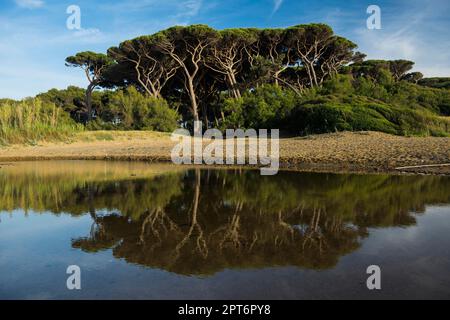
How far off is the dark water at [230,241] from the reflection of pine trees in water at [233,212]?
22 millimetres

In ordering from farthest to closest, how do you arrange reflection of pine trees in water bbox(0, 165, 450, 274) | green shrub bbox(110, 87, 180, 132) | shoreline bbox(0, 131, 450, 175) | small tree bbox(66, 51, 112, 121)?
small tree bbox(66, 51, 112, 121)
green shrub bbox(110, 87, 180, 132)
shoreline bbox(0, 131, 450, 175)
reflection of pine trees in water bbox(0, 165, 450, 274)

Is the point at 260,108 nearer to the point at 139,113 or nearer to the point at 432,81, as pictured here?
the point at 139,113

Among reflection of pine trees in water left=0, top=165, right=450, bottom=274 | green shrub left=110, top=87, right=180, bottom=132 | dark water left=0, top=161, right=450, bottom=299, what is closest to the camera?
dark water left=0, top=161, right=450, bottom=299

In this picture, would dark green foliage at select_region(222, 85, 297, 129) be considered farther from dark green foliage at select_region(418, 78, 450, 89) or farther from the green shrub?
dark green foliage at select_region(418, 78, 450, 89)

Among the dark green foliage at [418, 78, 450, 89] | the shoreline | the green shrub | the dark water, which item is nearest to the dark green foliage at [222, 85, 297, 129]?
the green shrub

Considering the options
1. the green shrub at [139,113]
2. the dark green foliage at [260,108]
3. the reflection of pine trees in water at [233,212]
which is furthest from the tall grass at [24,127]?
the reflection of pine trees in water at [233,212]

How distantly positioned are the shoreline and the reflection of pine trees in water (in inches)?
84.7

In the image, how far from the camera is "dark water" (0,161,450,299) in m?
3.57

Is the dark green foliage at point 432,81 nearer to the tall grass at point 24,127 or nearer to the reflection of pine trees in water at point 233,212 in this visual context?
the tall grass at point 24,127

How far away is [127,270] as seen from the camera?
3.97m

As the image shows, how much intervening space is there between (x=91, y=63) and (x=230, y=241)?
43.5m
